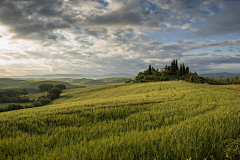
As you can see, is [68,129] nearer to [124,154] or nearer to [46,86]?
[124,154]

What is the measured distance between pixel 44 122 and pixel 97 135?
3925mm

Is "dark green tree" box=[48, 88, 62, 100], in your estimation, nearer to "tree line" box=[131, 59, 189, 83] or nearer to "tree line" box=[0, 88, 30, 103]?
"tree line" box=[0, 88, 30, 103]

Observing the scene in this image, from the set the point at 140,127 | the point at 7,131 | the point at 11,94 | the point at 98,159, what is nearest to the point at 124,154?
the point at 98,159

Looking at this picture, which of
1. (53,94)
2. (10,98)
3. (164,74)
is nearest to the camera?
(53,94)

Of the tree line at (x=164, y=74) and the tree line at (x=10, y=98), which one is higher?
the tree line at (x=164, y=74)

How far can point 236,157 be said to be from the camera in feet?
10.5

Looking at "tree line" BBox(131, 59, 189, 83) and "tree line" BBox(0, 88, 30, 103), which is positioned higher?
"tree line" BBox(131, 59, 189, 83)

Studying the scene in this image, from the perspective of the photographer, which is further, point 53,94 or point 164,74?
point 164,74

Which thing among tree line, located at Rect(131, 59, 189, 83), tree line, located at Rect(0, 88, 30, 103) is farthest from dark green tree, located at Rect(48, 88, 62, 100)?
tree line, located at Rect(131, 59, 189, 83)

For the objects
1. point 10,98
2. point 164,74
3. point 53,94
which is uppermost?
point 164,74

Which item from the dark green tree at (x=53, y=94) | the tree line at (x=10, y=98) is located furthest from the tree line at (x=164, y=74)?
the tree line at (x=10, y=98)

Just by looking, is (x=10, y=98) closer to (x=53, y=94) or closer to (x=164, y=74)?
(x=53, y=94)

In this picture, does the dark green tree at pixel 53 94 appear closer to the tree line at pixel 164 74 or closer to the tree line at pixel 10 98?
the tree line at pixel 10 98

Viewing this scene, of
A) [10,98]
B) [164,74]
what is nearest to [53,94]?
[10,98]
